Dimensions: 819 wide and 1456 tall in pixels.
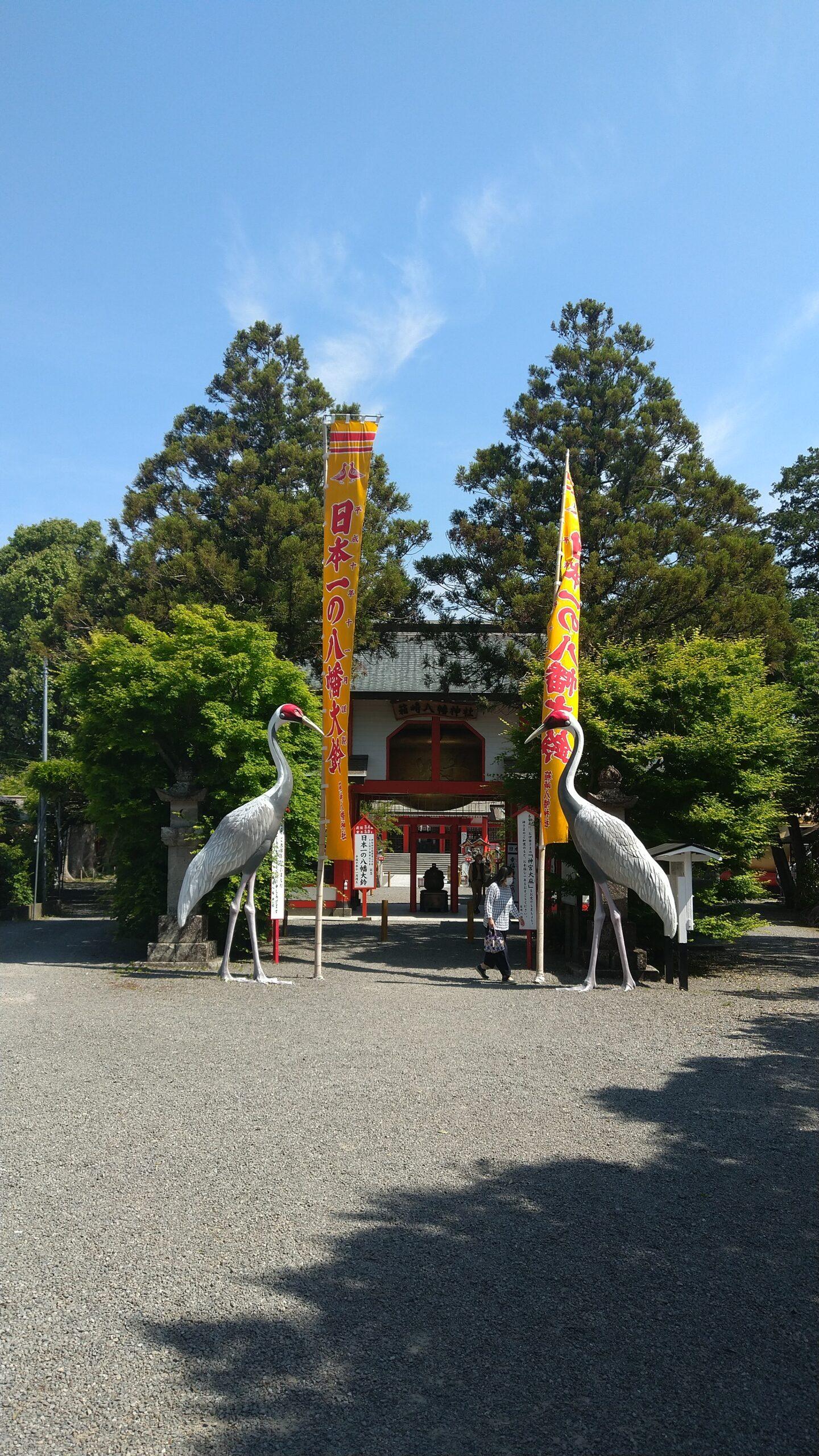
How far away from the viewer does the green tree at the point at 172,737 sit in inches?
557

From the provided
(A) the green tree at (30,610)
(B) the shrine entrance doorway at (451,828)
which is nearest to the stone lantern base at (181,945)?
(B) the shrine entrance doorway at (451,828)

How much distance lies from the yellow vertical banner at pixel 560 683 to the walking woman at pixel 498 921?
85cm

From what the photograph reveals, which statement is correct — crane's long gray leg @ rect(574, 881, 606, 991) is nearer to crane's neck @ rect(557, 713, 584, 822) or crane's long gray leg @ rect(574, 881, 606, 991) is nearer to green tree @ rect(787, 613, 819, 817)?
crane's neck @ rect(557, 713, 584, 822)

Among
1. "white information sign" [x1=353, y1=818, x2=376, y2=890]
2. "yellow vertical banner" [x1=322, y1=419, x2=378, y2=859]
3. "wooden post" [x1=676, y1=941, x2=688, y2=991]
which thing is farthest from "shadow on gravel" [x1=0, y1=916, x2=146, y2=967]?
"wooden post" [x1=676, y1=941, x2=688, y2=991]

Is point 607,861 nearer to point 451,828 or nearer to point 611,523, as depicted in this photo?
point 611,523

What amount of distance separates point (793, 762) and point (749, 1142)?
1160 centimetres

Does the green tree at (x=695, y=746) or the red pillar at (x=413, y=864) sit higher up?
the green tree at (x=695, y=746)

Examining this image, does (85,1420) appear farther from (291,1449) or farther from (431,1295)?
(431,1295)

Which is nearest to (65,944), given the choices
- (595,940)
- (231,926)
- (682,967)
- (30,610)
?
(231,926)

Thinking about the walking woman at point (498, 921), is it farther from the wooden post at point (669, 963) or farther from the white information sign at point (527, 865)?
the wooden post at point (669, 963)

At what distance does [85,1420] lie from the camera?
3100 mm

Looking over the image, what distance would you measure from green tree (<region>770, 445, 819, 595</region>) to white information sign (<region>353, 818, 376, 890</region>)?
63.4ft

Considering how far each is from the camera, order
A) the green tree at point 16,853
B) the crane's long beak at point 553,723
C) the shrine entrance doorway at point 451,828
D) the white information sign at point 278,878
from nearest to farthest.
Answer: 1. the crane's long beak at point 553,723
2. the white information sign at point 278,878
3. the green tree at point 16,853
4. the shrine entrance doorway at point 451,828

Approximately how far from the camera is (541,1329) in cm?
368
